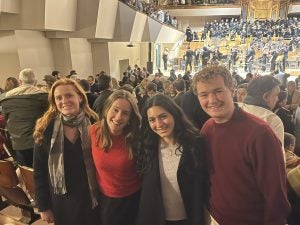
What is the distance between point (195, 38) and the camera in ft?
70.6

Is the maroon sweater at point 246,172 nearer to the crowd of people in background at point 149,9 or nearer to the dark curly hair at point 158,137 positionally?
the dark curly hair at point 158,137

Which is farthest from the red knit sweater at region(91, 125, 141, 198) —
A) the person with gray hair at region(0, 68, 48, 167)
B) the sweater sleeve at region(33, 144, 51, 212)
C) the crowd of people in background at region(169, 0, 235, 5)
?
the crowd of people in background at region(169, 0, 235, 5)

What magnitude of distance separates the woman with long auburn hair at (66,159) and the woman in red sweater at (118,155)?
124mm

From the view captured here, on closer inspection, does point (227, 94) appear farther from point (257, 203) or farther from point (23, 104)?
point (23, 104)

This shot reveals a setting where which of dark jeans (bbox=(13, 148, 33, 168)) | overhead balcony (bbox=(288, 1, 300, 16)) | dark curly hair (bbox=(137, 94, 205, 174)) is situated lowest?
dark jeans (bbox=(13, 148, 33, 168))

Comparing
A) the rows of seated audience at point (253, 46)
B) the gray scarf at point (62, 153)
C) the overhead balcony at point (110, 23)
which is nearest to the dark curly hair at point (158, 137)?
the gray scarf at point (62, 153)

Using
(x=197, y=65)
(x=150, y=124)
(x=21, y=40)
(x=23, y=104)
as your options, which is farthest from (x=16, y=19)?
(x=197, y=65)

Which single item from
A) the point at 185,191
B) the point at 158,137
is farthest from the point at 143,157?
the point at 185,191

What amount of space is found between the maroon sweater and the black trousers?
23.1 inches

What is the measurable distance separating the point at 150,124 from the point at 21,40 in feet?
25.2

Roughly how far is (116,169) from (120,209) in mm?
292

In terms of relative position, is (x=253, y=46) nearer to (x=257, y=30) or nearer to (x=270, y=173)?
(x=257, y=30)

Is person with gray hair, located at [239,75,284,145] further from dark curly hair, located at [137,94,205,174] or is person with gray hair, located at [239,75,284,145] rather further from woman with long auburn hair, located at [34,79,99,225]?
woman with long auburn hair, located at [34,79,99,225]

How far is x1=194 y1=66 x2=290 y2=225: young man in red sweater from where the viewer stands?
154cm
